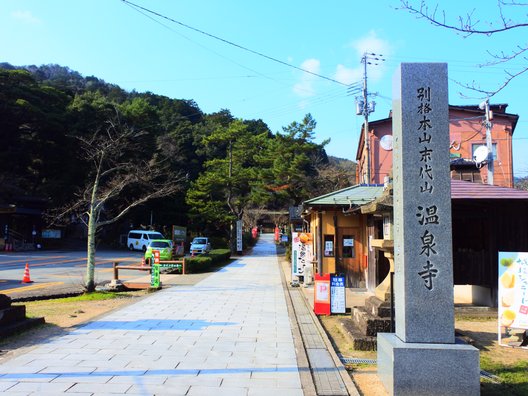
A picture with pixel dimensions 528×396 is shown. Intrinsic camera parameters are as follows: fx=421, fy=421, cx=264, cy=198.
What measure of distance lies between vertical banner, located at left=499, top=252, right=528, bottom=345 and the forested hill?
24.4 meters

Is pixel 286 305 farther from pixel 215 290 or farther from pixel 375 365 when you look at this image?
pixel 375 365

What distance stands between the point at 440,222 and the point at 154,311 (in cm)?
728

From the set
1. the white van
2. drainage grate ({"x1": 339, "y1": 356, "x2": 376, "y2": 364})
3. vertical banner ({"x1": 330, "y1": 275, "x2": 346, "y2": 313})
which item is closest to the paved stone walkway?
drainage grate ({"x1": 339, "y1": 356, "x2": 376, "y2": 364})

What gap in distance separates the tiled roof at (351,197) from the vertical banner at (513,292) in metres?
7.07

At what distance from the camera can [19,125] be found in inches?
1521

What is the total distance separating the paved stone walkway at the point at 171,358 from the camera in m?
4.85

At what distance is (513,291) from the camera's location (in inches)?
293

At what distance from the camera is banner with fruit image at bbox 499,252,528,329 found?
285 inches

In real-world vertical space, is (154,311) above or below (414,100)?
below

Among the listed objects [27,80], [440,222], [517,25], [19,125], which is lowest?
[440,222]

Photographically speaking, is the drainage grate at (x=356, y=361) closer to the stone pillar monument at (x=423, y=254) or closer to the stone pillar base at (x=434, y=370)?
the stone pillar monument at (x=423, y=254)

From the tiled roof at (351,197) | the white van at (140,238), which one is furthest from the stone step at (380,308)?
the white van at (140,238)

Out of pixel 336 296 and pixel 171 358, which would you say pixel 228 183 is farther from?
pixel 171 358

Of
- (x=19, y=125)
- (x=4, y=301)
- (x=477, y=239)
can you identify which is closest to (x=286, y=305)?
(x=477, y=239)
